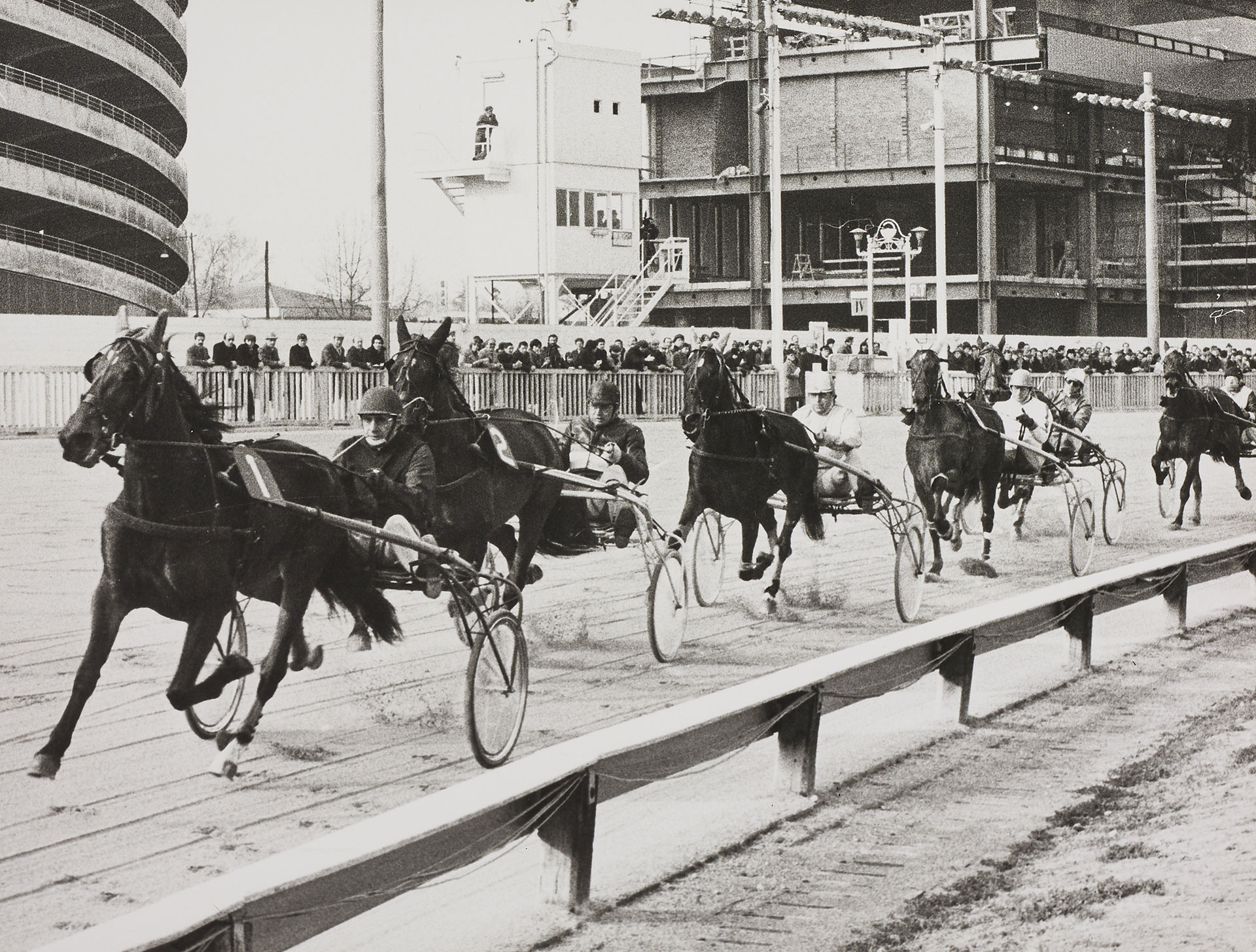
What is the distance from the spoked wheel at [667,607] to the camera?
10453 mm

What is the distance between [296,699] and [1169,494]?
45.9 feet

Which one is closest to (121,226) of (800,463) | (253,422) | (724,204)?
(253,422)

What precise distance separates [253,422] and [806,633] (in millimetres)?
15295

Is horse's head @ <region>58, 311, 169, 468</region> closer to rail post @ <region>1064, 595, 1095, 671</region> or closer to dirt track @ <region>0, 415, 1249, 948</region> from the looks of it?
dirt track @ <region>0, 415, 1249, 948</region>

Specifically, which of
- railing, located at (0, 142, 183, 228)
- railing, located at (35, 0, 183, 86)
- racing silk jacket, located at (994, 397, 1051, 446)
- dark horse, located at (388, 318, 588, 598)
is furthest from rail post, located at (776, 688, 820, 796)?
railing, located at (0, 142, 183, 228)

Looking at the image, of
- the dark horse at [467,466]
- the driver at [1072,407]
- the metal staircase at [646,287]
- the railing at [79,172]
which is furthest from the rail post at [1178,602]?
the metal staircase at [646,287]

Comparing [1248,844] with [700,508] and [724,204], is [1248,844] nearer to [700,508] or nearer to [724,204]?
[700,508]

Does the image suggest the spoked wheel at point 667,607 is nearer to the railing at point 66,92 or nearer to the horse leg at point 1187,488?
the horse leg at point 1187,488

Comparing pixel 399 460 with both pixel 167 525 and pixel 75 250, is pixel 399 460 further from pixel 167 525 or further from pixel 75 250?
pixel 75 250

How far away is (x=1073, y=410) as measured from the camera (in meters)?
19.8

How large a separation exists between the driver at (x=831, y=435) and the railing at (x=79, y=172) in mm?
21602

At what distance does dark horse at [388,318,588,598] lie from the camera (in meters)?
9.70

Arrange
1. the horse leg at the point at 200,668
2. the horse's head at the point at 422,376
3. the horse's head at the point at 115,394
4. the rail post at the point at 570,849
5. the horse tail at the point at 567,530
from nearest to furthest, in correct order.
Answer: the rail post at the point at 570,849 < the horse's head at the point at 115,394 < the horse leg at the point at 200,668 < the horse's head at the point at 422,376 < the horse tail at the point at 567,530

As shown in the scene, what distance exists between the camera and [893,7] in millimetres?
71000
